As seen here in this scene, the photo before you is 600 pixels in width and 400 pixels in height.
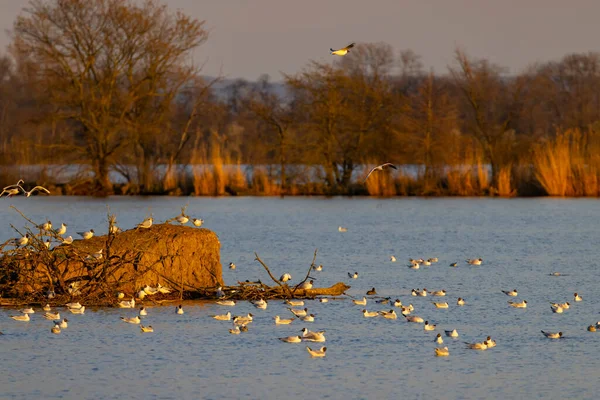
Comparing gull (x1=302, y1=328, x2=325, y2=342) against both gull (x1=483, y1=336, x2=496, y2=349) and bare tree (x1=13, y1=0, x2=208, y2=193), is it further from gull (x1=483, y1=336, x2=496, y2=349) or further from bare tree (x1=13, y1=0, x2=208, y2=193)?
bare tree (x1=13, y1=0, x2=208, y2=193)

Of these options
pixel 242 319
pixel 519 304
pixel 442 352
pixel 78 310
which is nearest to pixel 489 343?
pixel 442 352

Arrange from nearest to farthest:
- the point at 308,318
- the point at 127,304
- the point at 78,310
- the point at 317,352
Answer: the point at 317,352 < the point at 308,318 < the point at 78,310 < the point at 127,304

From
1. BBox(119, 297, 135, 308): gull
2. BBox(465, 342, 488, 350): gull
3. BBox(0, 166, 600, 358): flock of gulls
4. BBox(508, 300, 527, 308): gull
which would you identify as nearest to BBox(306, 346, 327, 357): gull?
BBox(0, 166, 600, 358): flock of gulls

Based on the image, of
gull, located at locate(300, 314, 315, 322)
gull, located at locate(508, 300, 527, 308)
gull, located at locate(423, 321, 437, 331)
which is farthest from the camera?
gull, located at locate(508, 300, 527, 308)

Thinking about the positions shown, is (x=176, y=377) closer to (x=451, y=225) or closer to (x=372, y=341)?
(x=372, y=341)

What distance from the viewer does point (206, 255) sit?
16.9 metres

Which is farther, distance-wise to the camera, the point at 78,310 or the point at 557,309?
the point at 557,309

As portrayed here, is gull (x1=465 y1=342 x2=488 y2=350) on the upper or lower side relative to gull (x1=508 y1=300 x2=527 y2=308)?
lower

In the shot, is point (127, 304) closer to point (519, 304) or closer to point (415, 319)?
point (415, 319)

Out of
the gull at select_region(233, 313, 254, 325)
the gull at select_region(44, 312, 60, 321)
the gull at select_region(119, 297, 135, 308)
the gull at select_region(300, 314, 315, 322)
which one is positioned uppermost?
the gull at select_region(119, 297, 135, 308)

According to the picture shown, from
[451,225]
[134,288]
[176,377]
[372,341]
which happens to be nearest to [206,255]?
[134,288]

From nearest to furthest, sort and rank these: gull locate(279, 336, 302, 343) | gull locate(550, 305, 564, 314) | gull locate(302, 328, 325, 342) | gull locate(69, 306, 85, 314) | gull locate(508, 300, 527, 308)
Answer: gull locate(302, 328, 325, 342) → gull locate(279, 336, 302, 343) → gull locate(69, 306, 85, 314) → gull locate(550, 305, 564, 314) → gull locate(508, 300, 527, 308)

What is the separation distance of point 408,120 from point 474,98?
12.5 ft

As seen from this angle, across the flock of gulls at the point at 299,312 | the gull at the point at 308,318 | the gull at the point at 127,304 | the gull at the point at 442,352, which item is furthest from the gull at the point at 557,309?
the gull at the point at 127,304
